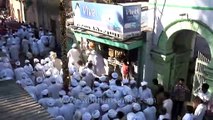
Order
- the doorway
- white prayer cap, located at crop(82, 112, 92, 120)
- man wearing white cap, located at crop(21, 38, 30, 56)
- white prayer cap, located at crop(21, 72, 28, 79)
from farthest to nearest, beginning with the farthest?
1. man wearing white cap, located at crop(21, 38, 30, 56)
2. the doorway
3. white prayer cap, located at crop(21, 72, 28, 79)
4. white prayer cap, located at crop(82, 112, 92, 120)

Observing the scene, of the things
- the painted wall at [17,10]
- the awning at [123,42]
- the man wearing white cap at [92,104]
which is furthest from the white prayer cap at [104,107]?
the painted wall at [17,10]

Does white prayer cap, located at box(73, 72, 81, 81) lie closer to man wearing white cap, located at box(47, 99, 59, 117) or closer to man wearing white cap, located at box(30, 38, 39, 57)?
man wearing white cap, located at box(47, 99, 59, 117)

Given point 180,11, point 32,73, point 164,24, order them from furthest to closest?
point 32,73 < point 164,24 < point 180,11

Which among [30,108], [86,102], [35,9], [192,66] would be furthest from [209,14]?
[35,9]

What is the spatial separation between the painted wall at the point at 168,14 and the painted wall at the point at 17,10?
15.5 metres

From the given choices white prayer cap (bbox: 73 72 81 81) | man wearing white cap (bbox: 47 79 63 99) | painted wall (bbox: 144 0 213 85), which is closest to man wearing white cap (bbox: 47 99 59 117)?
man wearing white cap (bbox: 47 79 63 99)

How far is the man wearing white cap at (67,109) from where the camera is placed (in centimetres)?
821

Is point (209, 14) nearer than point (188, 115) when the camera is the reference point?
No

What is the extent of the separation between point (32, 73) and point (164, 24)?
4.91 metres

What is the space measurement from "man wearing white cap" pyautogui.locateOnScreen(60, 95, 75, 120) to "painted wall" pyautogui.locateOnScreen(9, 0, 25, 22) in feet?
56.7

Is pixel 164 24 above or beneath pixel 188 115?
above

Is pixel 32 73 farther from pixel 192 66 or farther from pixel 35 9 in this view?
pixel 35 9

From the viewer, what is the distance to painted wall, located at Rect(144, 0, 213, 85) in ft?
30.4

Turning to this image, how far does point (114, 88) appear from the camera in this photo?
30.4 feet
